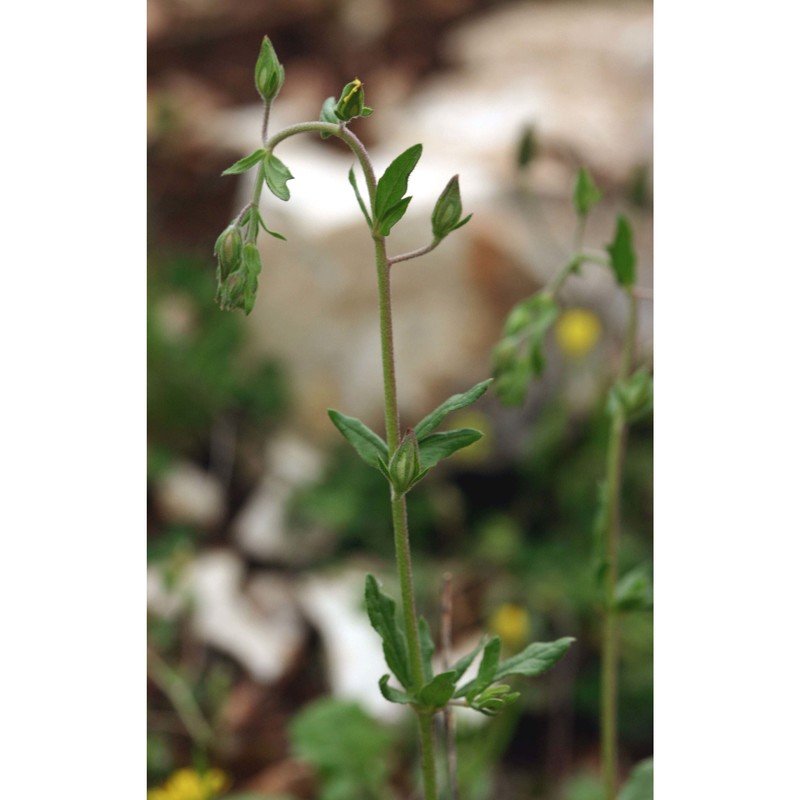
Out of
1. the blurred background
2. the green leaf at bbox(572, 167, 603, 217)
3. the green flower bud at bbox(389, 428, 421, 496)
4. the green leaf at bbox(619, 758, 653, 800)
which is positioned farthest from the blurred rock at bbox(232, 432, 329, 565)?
the green flower bud at bbox(389, 428, 421, 496)

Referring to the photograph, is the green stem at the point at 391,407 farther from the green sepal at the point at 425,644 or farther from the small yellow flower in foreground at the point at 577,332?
the small yellow flower in foreground at the point at 577,332

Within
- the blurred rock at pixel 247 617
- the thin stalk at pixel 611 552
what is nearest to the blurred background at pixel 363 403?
the blurred rock at pixel 247 617

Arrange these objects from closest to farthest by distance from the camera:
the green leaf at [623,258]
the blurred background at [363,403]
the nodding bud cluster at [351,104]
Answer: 1. the nodding bud cluster at [351,104]
2. the green leaf at [623,258]
3. the blurred background at [363,403]

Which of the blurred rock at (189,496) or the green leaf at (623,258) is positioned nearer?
the green leaf at (623,258)

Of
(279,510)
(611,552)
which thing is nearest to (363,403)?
(279,510)

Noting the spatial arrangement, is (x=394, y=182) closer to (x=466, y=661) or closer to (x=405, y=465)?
(x=405, y=465)

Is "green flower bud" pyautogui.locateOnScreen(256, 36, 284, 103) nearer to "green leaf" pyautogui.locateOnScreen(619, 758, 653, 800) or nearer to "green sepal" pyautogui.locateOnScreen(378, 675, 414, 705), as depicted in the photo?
"green sepal" pyautogui.locateOnScreen(378, 675, 414, 705)

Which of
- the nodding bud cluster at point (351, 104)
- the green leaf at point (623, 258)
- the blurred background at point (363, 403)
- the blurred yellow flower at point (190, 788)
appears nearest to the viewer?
the nodding bud cluster at point (351, 104)
